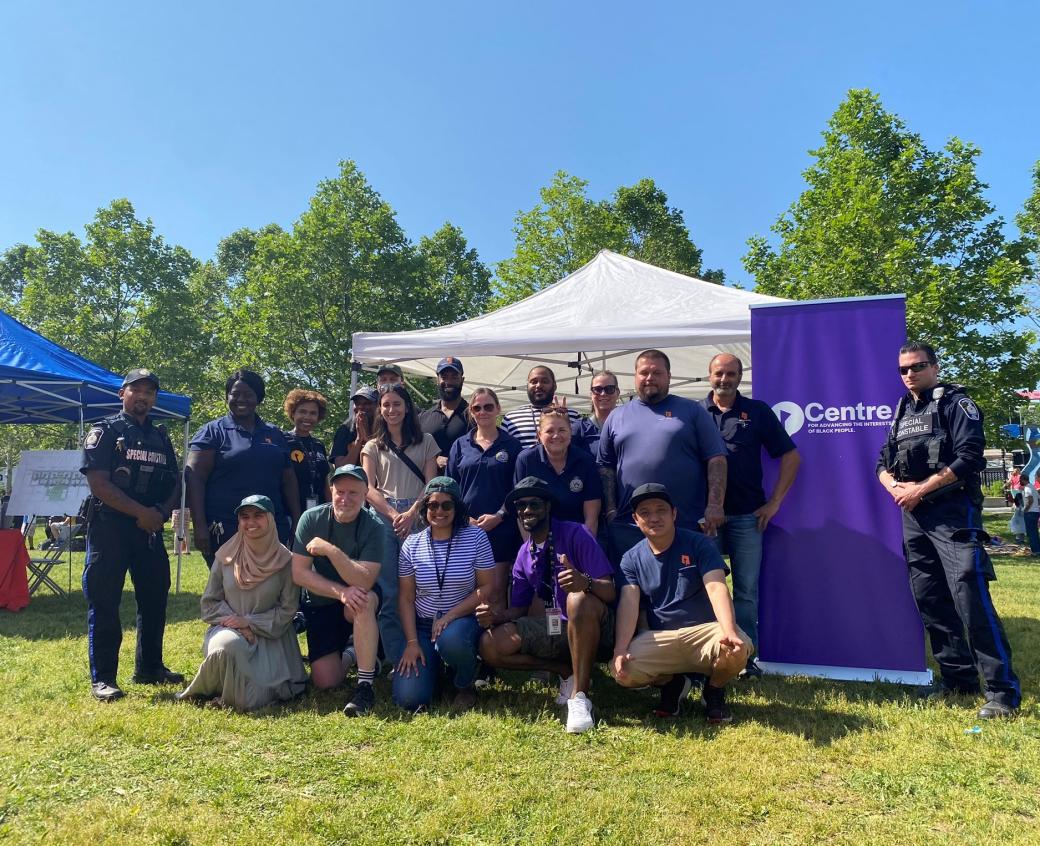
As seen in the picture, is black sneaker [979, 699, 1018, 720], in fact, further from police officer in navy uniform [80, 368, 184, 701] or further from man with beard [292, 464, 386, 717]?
police officer in navy uniform [80, 368, 184, 701]

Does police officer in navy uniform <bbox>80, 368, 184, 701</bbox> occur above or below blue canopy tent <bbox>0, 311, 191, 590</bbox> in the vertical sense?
below

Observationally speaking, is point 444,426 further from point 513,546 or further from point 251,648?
point 251,648

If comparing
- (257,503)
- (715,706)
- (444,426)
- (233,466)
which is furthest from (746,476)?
(233,466)

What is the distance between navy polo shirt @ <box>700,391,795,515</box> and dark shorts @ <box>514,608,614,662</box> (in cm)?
109

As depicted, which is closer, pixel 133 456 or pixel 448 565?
pixel 448 565

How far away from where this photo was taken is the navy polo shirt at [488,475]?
410 centimetres

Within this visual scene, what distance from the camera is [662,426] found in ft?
12.8

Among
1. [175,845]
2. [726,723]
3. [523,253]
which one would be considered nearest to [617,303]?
[726,723]

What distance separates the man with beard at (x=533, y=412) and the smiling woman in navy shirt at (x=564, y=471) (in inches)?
16.8

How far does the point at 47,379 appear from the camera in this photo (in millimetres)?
6902

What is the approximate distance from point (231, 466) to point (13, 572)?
4487mm

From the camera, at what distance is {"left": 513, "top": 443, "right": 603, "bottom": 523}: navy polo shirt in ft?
12.7

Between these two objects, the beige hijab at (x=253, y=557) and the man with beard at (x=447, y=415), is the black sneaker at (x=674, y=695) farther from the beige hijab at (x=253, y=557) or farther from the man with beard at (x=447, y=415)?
the beige hijab at (x=253, y=557)

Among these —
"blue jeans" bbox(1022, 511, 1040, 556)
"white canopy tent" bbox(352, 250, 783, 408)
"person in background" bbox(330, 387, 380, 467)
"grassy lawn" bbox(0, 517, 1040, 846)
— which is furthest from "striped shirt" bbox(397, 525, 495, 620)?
"blue jeans" bbox(1022, 511, 1040, 556)
